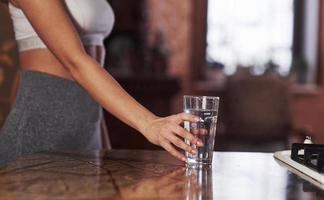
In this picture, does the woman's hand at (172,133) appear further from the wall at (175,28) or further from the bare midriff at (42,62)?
the wall at (175,28)

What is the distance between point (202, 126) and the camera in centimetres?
110

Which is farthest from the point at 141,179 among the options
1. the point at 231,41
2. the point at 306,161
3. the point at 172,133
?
the point at 231,41

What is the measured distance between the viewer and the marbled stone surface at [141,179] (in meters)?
0.86

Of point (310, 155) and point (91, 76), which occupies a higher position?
point (91, 76)

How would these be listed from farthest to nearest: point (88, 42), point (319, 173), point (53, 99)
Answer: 1. point (88, 42)
2. point (53, 99)
3. point (319, 173)

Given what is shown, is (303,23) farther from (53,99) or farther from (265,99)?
(53,99)

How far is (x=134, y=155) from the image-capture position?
49.3 inches

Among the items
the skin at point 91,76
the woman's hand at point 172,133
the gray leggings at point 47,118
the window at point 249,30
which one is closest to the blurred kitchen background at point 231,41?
the window at point 249,30

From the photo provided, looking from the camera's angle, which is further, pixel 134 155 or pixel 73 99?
pixel 73 99

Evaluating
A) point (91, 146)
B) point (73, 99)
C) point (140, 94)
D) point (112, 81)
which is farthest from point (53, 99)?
point (140, 94)

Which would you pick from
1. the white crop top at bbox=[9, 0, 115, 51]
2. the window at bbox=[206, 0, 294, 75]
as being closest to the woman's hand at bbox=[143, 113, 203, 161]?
the white crop top at bbox=[9, 0, 115, 51]

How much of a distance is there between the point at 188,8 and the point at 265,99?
163 centimetres

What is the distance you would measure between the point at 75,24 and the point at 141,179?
0.73 meters

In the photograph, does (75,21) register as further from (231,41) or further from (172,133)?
(231,41)
